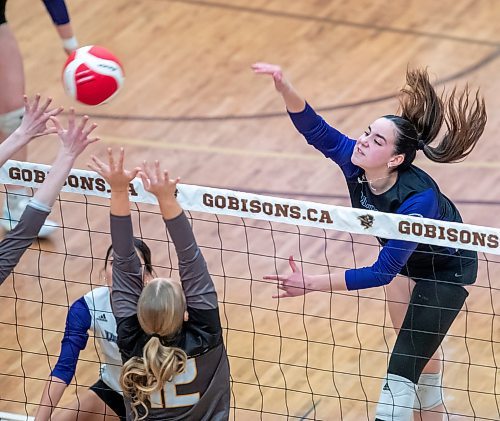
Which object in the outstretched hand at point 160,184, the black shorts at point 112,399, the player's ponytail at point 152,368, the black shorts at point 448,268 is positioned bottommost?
the black shorts at point 112,399

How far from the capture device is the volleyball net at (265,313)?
17.4 feet

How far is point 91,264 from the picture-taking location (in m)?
7.22

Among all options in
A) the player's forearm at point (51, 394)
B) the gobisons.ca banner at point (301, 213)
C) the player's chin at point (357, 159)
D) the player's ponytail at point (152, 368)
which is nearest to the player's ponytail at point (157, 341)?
the player's ponytail at point (152, 368)

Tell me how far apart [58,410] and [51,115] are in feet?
5.14

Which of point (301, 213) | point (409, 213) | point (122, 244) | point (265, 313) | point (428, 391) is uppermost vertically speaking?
point (122, 244)

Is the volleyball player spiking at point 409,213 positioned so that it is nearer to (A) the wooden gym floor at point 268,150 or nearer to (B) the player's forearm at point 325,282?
(B) the player's forearm at point 325,282

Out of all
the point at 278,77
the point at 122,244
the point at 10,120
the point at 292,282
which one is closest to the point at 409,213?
the point at 292,282

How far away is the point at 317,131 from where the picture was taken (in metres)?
5.52

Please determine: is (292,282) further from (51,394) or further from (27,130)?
(27,130)

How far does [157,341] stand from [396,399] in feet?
4.93

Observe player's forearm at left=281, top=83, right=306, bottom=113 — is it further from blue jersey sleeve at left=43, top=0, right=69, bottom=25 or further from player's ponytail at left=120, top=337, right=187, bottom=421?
blue jersey sleeve at left=43, top=0, right=69, bottom=25

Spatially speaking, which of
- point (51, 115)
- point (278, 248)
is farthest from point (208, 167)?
point (51, 115)

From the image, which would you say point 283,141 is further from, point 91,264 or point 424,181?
point 424,181

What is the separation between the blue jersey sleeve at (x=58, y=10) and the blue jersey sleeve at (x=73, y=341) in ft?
10.2
